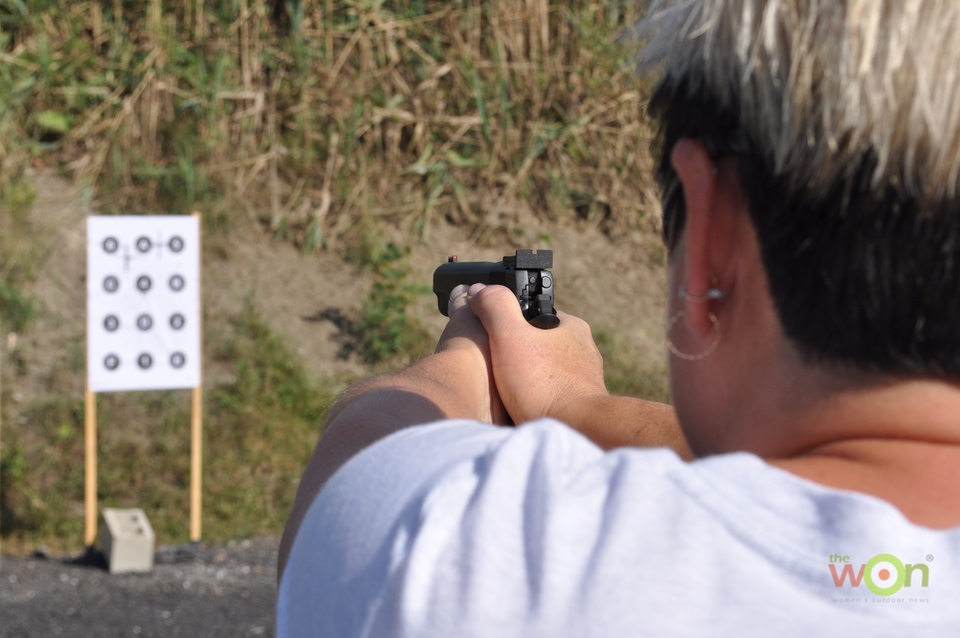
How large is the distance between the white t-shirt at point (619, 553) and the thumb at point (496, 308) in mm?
672

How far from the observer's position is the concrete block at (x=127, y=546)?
13.2 feet

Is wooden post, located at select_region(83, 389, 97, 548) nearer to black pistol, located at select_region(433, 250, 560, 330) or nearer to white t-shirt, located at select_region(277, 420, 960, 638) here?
black pistol, located at select_region(433, 250, 560, 330)

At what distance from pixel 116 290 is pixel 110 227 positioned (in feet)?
0.89

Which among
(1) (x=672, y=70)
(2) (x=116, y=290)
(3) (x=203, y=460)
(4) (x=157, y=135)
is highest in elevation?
(1) (x=672, y=70)

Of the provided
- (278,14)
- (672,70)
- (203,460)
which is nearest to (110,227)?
(203,460)

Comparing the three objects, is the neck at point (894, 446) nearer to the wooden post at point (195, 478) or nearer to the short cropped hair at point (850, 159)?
the short cropped hair at point (850, 159)

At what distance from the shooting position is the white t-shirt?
571 millimetres

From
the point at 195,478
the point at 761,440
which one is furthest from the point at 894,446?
the point at 195,478

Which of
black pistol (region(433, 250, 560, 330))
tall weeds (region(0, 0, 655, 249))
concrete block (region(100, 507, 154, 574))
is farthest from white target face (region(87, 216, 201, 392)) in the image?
black pistol (region(433, 250, 560, 330))

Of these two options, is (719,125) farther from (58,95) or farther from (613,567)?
(58,95)

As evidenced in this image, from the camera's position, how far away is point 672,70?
731 mm

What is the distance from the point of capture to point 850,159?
63 cm

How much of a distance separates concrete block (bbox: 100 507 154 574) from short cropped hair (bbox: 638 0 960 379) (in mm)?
3807

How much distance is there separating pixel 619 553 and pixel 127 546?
3817 mm
